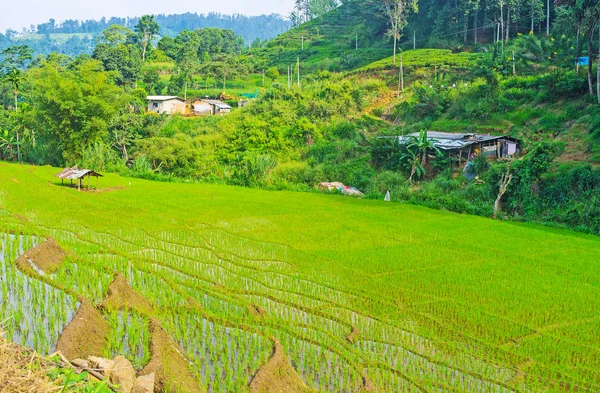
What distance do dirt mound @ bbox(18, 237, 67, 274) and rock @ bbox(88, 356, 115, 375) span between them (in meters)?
4.81

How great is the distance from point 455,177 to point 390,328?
1577cm

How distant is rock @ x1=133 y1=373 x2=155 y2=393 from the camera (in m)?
5.47

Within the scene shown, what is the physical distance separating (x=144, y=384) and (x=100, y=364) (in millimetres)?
532

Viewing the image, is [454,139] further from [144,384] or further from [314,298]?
[144,384]

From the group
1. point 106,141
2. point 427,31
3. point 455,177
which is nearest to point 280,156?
point 106,141

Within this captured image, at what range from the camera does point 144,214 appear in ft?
53.9

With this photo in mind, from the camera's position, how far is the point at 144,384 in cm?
562

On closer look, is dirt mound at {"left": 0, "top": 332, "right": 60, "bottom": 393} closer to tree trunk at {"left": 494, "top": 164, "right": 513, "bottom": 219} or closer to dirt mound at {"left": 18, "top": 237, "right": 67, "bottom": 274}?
dirt mound at {"left": 18, "top": 237, "right": 67, "bottom": 274}

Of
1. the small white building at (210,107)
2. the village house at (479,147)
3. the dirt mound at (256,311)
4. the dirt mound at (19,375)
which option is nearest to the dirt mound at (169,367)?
the dirt mound at (19,375)

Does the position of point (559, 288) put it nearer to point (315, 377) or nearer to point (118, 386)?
point (315, 377)

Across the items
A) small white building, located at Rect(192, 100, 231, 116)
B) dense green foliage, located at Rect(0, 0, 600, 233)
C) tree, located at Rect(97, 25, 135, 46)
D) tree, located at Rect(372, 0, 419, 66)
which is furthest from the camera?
tree, located at Rect(97, 25, 135, 46)

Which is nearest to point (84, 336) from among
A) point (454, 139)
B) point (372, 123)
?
point (454, 139)

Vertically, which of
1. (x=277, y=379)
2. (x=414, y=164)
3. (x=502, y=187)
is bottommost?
(x=277, y=379)

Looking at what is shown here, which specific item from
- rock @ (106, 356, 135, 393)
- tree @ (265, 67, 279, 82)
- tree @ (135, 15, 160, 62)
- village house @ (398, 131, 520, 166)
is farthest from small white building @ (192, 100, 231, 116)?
rock @ (106, 356, 135, 393)
